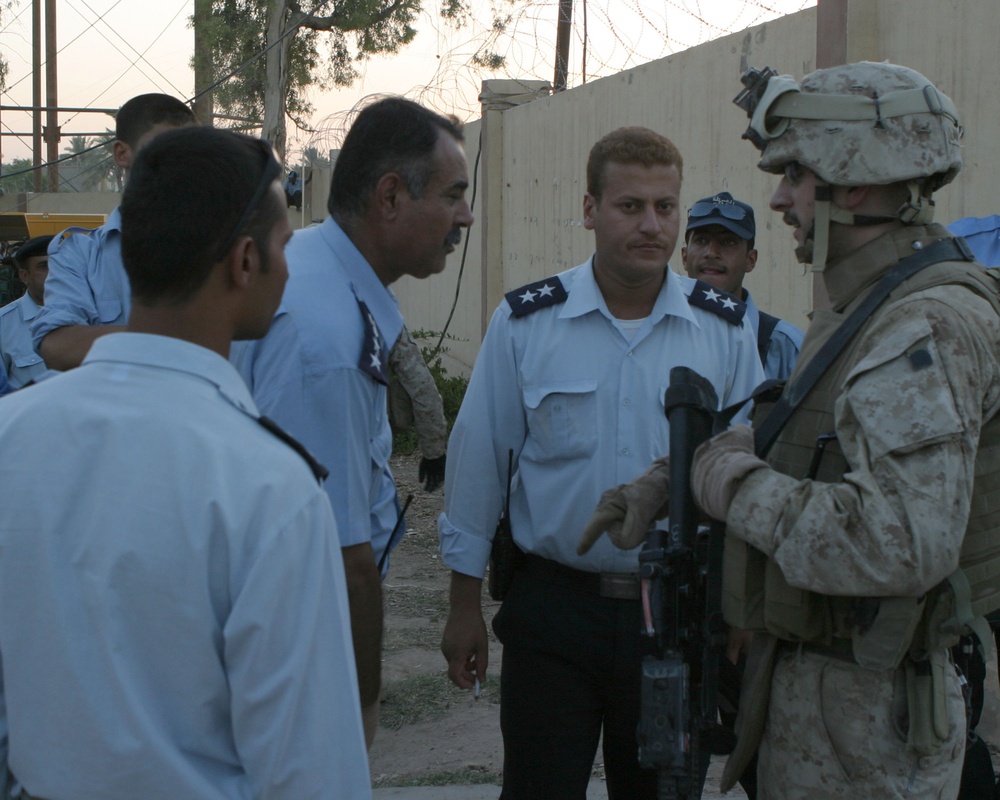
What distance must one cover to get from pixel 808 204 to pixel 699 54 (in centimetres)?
510

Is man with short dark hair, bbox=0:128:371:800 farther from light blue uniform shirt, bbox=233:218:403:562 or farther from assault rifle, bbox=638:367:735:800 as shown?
assault rifle, bbox=638:367:735:800

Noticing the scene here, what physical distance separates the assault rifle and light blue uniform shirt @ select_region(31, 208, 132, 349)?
5.22 ft

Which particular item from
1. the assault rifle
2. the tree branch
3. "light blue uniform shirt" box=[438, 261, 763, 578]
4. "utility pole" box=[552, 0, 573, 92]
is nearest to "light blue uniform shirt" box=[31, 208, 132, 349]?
"light blue uniform shirt" box=[438, 261, 763, 578]

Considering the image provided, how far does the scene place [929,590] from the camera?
191 centimetres

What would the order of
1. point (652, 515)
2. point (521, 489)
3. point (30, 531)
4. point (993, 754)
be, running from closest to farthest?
point (30, 531) → point (652, 515) → point (521, 489) → point (993, 754)

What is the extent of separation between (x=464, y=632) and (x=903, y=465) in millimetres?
1376

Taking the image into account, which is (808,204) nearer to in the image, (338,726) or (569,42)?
(338,726)

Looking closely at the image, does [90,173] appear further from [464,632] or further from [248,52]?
[464,632]

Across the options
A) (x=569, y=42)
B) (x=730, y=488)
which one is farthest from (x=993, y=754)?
(x=569, y=42)

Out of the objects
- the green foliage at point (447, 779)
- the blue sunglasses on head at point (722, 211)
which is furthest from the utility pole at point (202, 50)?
the green foliage at point (447, 779)

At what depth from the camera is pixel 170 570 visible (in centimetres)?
128

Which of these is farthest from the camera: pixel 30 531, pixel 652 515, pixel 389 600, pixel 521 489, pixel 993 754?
pixel 389 600

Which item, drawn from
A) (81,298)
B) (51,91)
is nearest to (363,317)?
(81,298)

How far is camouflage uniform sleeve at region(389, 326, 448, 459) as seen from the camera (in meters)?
2.51
